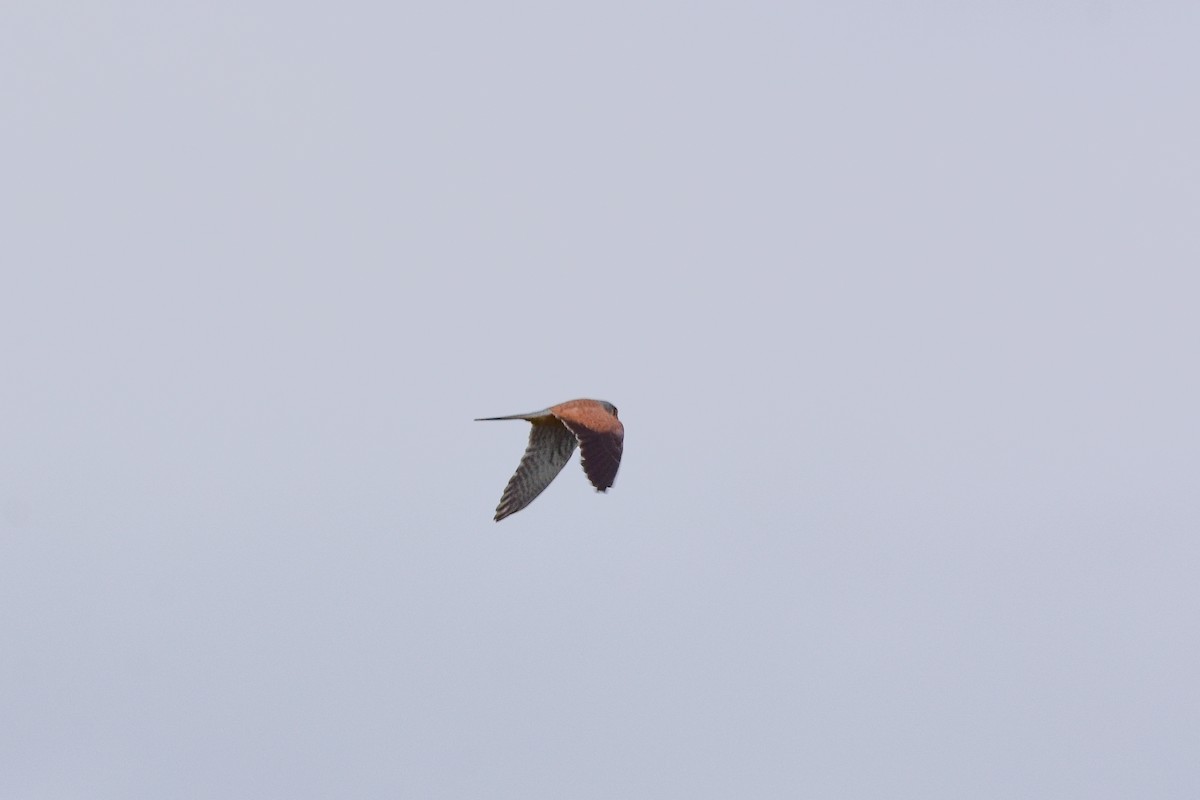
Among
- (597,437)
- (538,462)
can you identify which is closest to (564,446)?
(538,462)

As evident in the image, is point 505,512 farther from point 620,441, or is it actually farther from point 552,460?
point 620,441

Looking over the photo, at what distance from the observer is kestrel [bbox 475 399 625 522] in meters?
29.3

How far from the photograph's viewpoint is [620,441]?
98.5 ft

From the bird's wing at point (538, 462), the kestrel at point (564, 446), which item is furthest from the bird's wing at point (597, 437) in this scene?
the bird's wing at point (538, 462)

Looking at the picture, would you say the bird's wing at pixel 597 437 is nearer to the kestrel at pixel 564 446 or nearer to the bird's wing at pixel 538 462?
the kestrel at pixel 564 446

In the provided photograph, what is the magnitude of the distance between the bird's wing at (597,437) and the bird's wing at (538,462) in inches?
82.8

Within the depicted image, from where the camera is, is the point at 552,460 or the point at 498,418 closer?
the point at 498,418

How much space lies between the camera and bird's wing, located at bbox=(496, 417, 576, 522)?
109ft

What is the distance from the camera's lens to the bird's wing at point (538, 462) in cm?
3338

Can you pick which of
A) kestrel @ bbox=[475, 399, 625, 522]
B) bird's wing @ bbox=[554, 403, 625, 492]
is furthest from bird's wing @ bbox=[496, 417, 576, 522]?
bird's wing @ bbox=[554, 403, 625, 492]

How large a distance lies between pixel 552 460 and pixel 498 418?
2.75 meters

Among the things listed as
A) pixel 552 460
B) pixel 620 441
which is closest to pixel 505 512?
pixel 552 460

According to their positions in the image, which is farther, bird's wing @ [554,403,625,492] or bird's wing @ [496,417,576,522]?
bird's wing @ [496,417,576,522]

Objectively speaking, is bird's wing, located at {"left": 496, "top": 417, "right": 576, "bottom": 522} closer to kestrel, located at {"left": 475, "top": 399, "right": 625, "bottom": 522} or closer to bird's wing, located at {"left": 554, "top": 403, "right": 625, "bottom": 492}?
kestrel, located at {"left": 475, "top": 399, "right": 625, "bottom": 522}
